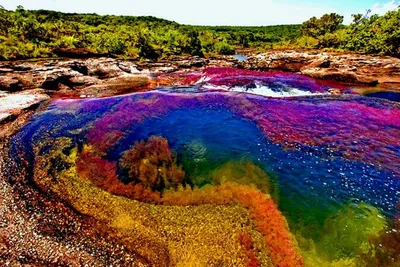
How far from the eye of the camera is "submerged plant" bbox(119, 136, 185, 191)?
14898mm

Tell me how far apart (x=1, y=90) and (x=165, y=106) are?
19.8 m

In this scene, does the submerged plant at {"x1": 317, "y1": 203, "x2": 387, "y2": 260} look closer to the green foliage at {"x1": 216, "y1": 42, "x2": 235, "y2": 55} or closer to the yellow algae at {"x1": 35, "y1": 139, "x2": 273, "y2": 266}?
the yellow algae at {"x1": 35, "y1": 139, "x2": 273, "y2": 266}

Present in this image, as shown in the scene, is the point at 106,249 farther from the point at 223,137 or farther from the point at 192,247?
the point at 223,137

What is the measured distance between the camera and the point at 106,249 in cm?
1045

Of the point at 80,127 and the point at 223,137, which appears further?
the point at 80,127

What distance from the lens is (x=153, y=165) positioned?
636 inches

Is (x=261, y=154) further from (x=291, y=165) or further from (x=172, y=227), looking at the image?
(x=172, y=227)

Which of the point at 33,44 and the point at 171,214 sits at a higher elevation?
the point at 33,44

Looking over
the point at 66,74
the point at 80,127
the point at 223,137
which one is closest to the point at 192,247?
the point at 223,137

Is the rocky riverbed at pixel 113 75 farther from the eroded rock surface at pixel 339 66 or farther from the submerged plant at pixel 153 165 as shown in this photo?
the submerged plant at pixel 153 165

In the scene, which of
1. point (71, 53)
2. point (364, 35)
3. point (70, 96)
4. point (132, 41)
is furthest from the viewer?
point (132, 41)

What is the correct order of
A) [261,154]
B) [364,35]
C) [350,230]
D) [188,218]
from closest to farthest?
[350,230]
[188,218]
[261,154]
[364,35]

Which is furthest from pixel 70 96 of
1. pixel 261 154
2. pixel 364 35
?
pixel 364 35

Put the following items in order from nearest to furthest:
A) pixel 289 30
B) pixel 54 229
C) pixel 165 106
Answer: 1. pixel 54 229
2. pixel 165 106
3. pixel 289 30
